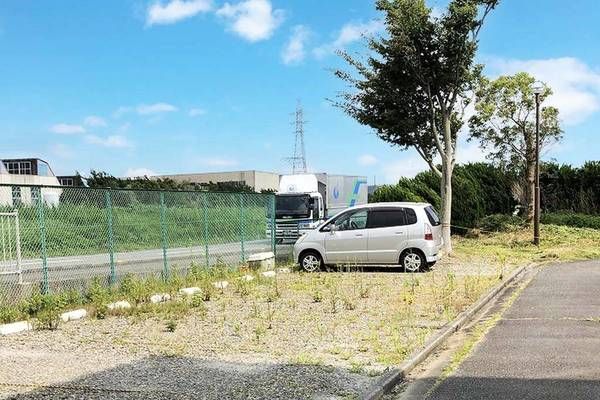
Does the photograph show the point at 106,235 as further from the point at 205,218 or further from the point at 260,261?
the point at 260,261

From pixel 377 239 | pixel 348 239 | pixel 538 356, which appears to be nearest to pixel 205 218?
pixel 348 239

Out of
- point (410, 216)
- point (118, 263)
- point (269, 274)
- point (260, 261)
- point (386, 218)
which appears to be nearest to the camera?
point (118, 263)

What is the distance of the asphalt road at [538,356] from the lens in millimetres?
5785

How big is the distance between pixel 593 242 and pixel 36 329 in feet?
68.8

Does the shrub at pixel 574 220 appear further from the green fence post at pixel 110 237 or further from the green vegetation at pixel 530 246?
the green fence post at pixel 110 237

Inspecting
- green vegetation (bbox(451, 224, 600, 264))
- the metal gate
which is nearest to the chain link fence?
the metal gate

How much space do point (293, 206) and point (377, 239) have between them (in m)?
10.9

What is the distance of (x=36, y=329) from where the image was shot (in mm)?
Result: 8961

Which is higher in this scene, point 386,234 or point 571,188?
point 571,188

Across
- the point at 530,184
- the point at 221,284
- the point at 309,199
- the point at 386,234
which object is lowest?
the point at 221,284

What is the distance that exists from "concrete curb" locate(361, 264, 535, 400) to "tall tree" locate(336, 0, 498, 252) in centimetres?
953

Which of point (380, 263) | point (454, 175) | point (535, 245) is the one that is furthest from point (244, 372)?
point (454, 175)

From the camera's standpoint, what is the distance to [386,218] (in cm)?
1623

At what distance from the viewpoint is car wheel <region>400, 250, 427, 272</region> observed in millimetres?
15805
